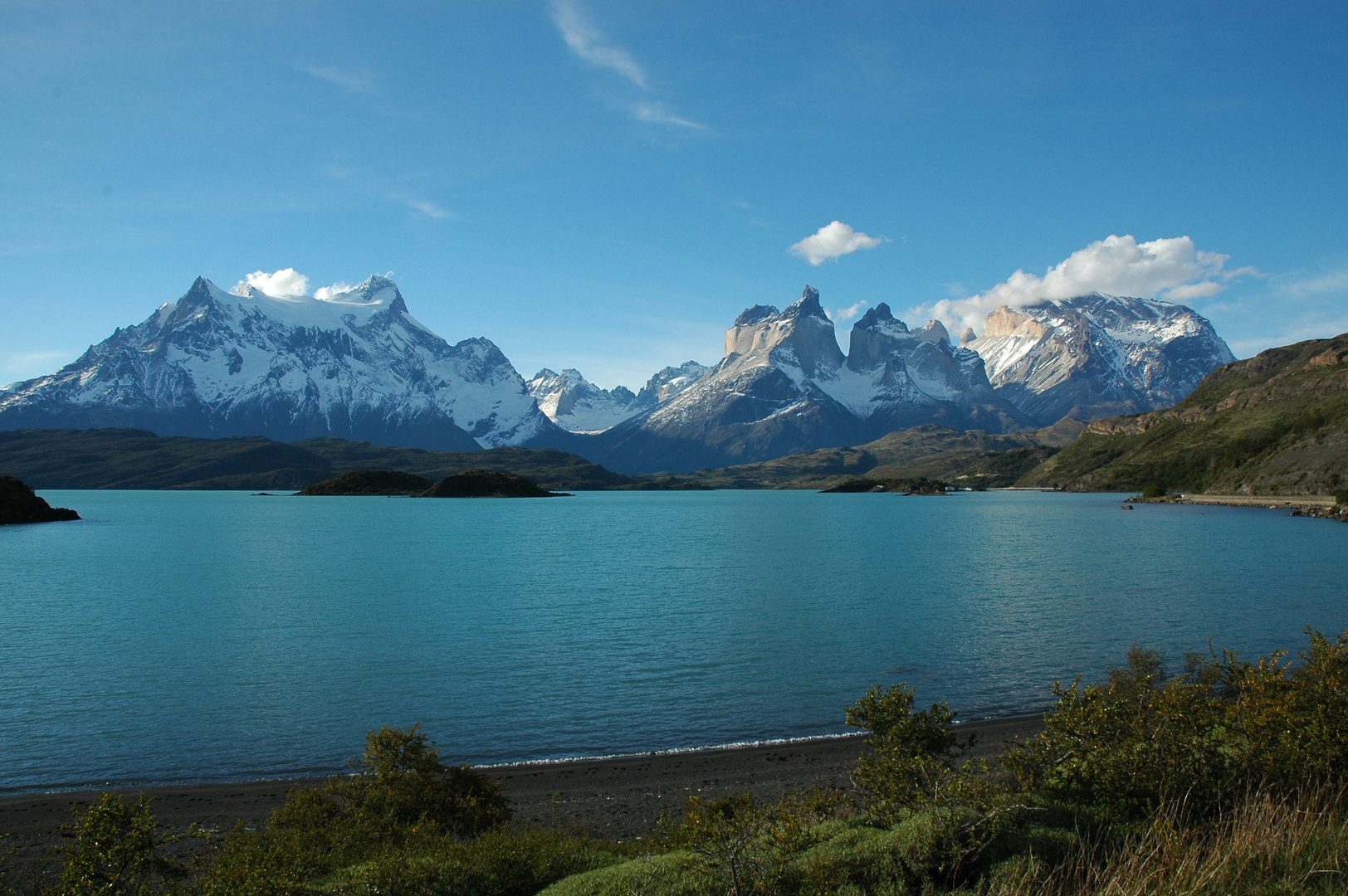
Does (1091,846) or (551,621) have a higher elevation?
(1091,846)

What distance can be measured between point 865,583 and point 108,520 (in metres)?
166

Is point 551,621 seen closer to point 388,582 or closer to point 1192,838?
point 388,582

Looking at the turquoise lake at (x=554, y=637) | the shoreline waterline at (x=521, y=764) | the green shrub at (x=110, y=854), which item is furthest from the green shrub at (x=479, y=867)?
the turquoise lake at (x=554, y=637)

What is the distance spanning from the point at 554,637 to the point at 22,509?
18080cm

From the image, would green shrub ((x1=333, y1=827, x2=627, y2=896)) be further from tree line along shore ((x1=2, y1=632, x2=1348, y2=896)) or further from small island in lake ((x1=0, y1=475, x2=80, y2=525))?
small island in lake ((x1=0, y1=475, x2=80, y2=525))

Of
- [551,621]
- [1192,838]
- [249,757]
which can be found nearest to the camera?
[1192,838]

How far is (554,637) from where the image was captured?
44.7 meters

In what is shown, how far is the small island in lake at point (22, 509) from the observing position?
528 feet

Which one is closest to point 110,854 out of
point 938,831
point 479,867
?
point 479,867

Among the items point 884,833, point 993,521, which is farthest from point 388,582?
point 993,521

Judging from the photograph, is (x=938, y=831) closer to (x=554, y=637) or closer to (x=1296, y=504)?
(x=554, y=637)

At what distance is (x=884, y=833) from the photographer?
39.2 ft

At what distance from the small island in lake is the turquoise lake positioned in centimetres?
8692

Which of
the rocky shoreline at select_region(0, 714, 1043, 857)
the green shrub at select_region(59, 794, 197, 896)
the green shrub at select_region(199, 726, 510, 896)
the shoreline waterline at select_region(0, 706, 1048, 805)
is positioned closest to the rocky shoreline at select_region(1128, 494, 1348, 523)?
the shoreline waterline at select_region(0, 706, 1048, 805)
